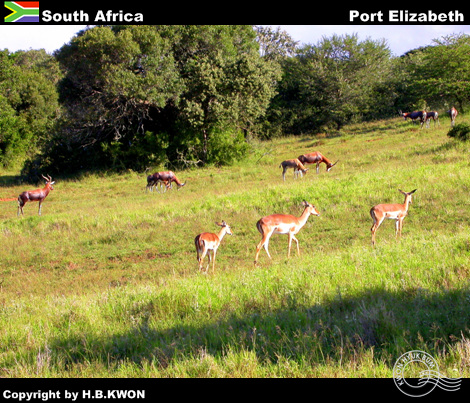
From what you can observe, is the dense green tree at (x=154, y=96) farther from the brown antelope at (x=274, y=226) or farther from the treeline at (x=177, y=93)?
the brown antelope at (x=274, y=226)

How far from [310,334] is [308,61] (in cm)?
4235

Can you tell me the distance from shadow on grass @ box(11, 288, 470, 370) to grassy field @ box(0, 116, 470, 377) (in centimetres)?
2

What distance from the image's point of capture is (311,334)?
4.87 metres

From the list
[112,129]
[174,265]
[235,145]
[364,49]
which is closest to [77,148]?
[112,129]

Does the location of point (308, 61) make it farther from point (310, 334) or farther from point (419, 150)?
point (310, 334)

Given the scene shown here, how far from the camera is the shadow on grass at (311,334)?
454 centimetres

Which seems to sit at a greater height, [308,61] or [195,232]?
[308,61]

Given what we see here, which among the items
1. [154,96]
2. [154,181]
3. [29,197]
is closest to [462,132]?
[154,181]

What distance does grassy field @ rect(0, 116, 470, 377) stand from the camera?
455cm

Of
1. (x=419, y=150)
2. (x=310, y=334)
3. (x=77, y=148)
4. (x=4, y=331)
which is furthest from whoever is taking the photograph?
(x=77, y=148)

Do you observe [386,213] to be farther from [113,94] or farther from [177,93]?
[113,94]

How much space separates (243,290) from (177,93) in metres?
23.8

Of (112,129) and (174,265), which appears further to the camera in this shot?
(112,129)

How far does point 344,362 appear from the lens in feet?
14.0
